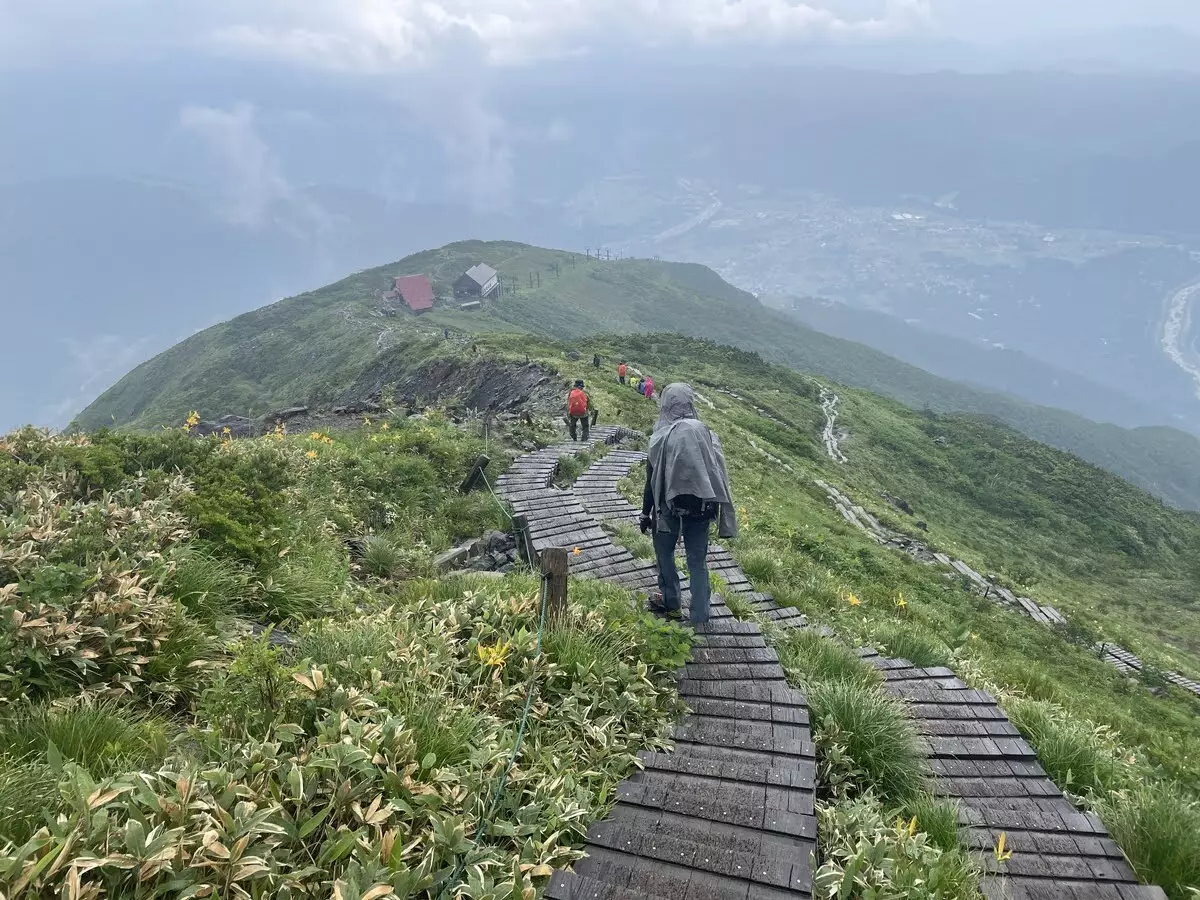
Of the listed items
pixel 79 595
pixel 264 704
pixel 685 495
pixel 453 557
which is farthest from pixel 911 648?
pixel 79 595

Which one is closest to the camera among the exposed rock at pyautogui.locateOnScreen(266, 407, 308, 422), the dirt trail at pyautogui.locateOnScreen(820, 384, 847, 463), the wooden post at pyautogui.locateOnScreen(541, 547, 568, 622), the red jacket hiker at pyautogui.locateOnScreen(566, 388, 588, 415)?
the wooden post at pyautogui.locateOnScreen(541, 547, 568, 622)

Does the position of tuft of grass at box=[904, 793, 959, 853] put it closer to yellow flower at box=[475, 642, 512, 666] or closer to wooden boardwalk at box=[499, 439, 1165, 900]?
wooden boardwalk at box=[499, 439, 1165, 900]

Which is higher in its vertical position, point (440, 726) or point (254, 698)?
Answer: point (254, 698)

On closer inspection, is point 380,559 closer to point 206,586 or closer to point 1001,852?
point 206,586

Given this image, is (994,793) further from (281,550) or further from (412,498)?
(412,498)

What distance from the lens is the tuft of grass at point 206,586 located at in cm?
501

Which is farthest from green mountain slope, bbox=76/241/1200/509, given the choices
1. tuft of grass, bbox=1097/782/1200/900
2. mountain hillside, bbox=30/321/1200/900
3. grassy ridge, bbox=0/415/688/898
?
tuft of grass, bbox=1097/782/1200/900

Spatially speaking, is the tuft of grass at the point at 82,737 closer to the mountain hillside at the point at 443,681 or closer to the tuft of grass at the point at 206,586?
the mountain hillside at the point at 443,681

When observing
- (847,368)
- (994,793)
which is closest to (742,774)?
(994,793)

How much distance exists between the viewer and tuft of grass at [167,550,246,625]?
5.01m

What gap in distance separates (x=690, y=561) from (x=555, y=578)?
4.66 ft

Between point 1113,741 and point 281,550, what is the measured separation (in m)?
9.14

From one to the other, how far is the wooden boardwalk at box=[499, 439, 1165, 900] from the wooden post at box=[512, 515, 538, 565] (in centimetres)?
267

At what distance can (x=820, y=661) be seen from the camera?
5.93 metres
